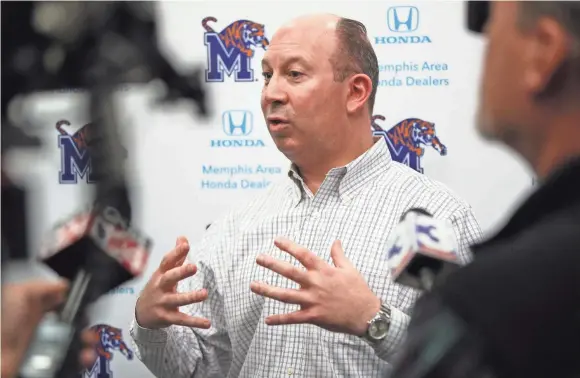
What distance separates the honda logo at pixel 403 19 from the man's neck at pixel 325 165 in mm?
493

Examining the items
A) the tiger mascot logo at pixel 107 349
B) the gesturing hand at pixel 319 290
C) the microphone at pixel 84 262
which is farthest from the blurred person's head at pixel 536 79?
the tiger mascot logo at pixel 107 349

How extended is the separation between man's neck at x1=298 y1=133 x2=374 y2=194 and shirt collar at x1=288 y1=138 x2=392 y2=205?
0.02 m

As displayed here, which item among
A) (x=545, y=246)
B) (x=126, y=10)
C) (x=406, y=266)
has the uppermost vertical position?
(x=126, y=10)

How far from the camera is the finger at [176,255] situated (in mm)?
1369

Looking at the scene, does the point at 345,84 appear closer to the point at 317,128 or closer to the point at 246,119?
the point at 317,128

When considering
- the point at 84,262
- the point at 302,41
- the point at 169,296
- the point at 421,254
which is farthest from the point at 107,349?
the point at 421,254

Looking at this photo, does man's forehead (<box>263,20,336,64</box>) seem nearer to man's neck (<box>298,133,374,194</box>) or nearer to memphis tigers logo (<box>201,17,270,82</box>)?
man's neck (<box>298,133,374,194</box>)

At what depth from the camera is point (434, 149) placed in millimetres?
2021

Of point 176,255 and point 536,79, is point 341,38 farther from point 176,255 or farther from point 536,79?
point 536,79

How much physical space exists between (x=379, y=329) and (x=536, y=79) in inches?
27.0

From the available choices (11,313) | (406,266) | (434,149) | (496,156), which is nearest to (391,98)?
(434,149)

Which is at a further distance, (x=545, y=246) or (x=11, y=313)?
(x=11, y=313)

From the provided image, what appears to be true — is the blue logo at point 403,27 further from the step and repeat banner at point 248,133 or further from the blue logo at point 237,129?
the blue logo at point 237,129

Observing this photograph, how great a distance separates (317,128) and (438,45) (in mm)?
567
